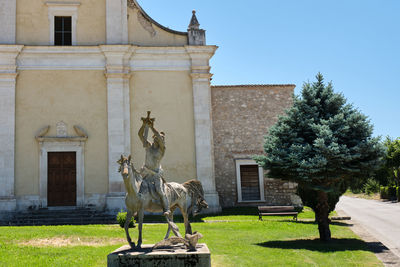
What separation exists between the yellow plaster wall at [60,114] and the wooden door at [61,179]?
1.84ft

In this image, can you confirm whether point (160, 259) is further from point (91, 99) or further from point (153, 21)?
point (153, 21)

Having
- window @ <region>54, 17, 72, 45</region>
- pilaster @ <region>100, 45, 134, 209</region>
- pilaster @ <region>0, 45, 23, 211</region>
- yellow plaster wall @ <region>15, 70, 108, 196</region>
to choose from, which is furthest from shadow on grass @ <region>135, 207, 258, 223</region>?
window @ <region>54, 17, 72, 45</region>

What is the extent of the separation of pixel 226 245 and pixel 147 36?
12.6 m

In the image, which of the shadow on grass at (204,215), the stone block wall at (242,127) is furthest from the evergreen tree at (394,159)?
the shadow on grass at (204,215)

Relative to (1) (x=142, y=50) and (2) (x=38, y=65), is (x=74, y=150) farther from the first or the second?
(1) (x=142, y=50)

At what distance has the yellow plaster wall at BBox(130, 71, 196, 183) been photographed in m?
19.8

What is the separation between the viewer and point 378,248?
37.4ft

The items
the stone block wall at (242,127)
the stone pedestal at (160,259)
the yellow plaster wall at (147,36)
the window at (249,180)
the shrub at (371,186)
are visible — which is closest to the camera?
the stone pedestal at (160,259)

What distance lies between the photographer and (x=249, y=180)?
2278 cm

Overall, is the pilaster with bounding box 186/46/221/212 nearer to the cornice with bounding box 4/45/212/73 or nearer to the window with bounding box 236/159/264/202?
the cornice with bounding box 4/45/212/73

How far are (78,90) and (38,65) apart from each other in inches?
84.3

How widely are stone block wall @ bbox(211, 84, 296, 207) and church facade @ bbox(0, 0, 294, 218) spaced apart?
10.0ft

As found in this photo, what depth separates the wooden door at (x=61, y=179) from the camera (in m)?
18.9

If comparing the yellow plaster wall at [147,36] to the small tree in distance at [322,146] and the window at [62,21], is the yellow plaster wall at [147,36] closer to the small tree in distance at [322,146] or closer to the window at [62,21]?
the window at [62,21]
